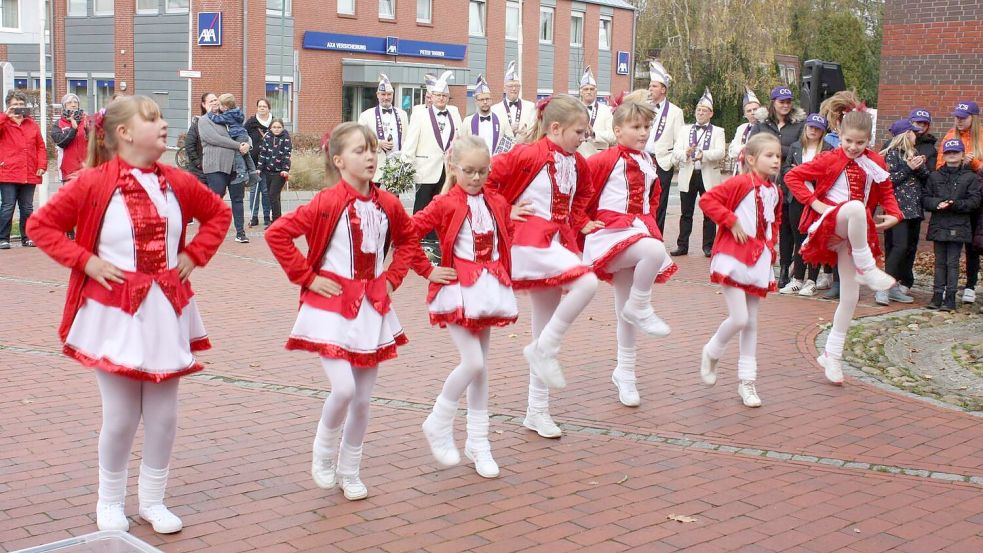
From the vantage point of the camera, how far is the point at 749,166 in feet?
25.2

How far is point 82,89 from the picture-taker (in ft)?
149

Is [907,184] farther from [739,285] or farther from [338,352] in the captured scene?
[338,352]

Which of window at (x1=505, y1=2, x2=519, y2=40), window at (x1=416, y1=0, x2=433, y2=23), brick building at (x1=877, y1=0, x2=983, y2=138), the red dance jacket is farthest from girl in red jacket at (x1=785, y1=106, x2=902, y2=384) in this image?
window at (x1=505, y1=2, x2=519, y2=40)

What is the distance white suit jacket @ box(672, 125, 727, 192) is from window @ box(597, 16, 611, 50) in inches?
1664

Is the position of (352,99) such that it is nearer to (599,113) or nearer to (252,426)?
(599,113)

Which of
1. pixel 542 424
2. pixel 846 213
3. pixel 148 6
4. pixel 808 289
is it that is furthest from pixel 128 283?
pixel 148 6

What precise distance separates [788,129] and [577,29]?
143ft

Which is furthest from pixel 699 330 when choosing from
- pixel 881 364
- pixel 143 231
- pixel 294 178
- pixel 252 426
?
pixel 294 178

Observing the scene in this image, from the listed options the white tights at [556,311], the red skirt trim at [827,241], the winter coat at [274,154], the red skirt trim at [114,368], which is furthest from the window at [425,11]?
the red skirt trim at [114,368]

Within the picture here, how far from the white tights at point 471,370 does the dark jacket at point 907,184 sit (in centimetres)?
762

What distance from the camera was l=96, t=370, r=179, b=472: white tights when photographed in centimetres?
499

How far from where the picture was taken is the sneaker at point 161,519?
5004mm

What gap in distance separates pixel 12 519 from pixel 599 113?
11595mm

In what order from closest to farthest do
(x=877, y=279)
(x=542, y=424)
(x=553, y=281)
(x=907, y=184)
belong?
(x=553, y=281) < (x=542, y=424) < (x=877, y=279) < (x=907, y=184)
